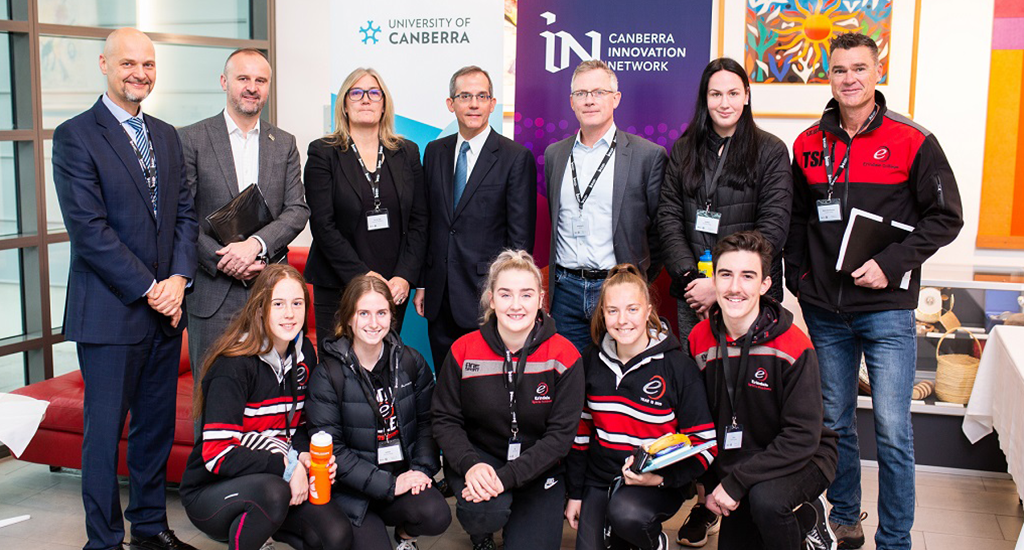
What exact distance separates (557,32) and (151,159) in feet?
6.23

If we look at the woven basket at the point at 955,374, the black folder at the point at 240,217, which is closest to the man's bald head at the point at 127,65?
the black folder at the point at 240,217

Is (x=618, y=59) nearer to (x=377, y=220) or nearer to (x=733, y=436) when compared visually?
(x=377, y=220)

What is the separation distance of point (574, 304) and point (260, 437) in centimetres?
128

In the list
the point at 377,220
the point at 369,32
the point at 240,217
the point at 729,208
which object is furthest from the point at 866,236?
the point at 369,32

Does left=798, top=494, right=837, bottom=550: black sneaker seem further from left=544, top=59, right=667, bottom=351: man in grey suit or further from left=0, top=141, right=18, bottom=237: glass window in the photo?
left=0, top=141, right=18, bottom=237: glass window

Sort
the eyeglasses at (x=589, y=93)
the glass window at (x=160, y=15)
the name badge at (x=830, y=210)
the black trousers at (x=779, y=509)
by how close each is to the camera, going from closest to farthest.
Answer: the black trousers at (x=779, y=509), the name badge at (x=830, y=210), the eyeglasses at (x=589, y=93), the glass window at (x=160, y=15)

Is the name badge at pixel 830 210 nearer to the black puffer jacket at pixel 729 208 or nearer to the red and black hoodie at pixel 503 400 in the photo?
the black puffer jacket at pixel 729 208

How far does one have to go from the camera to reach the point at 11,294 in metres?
4.20

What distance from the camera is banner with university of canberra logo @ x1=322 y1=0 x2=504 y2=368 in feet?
13.3

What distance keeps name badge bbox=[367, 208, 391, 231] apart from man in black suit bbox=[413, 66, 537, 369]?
0.74 ft

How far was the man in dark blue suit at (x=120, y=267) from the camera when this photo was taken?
109 inches

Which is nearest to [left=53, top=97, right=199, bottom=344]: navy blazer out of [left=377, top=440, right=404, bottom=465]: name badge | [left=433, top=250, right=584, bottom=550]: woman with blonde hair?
[left=377, top=440, right=404, bottom=465]: name badge

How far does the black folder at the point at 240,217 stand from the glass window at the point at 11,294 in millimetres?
1627

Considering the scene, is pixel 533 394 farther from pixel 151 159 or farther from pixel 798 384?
pixel 151 159
